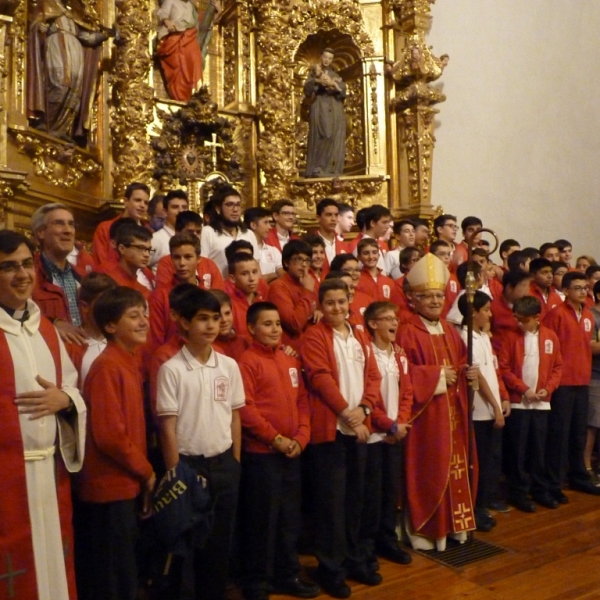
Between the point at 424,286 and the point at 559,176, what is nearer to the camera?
the point at 424,286

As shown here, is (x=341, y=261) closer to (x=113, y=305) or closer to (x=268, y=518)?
(x=268, y=518)

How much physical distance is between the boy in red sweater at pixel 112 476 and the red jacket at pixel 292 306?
1.46 m

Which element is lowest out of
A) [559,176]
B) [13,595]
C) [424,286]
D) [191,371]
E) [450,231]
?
[13,595]

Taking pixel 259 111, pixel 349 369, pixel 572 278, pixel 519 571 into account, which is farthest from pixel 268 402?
pixel 259 111

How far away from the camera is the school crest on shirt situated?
3.09 meters

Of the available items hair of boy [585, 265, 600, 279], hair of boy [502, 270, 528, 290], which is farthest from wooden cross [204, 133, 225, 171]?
hair of boy [585, 265, 600, 279]

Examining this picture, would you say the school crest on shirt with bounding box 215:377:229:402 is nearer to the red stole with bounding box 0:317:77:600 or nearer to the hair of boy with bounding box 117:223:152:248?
the red stole with bounding box 0:317:77:600

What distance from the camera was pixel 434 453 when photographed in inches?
161

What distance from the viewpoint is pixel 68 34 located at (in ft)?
19.7

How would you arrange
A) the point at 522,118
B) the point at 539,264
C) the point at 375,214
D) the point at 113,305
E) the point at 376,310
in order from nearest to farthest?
the point at 113,305, the point at 376,310, the point at 539,264, the point at 375,214, the point at 522,118

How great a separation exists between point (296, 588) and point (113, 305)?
1.66m

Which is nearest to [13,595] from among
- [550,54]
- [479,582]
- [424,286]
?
[479,582]

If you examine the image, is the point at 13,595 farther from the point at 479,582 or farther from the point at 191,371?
the point at 479,582

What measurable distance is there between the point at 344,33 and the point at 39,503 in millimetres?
6808
